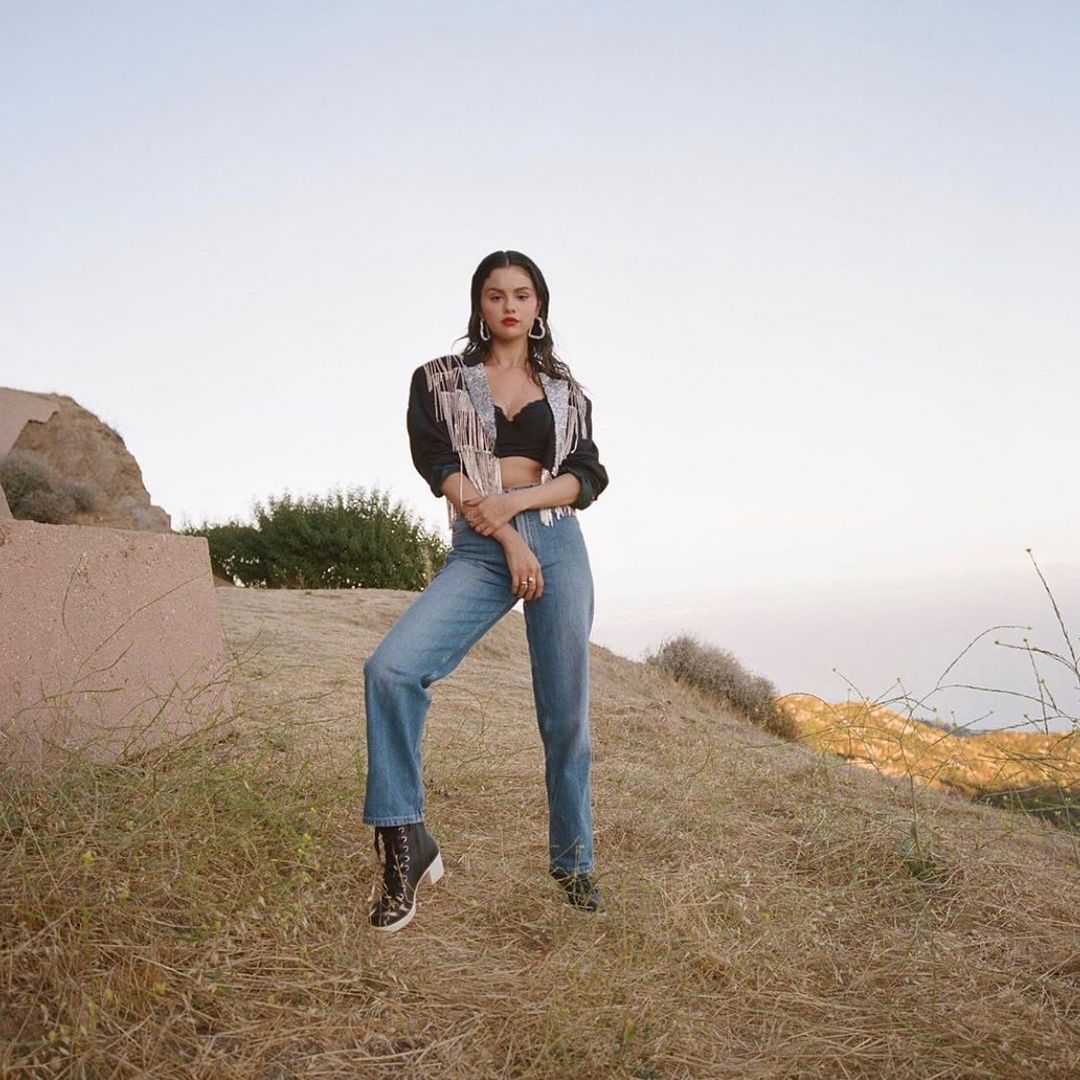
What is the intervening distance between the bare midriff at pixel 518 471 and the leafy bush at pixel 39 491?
10692 mm

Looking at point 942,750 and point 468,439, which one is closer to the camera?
point 468,439

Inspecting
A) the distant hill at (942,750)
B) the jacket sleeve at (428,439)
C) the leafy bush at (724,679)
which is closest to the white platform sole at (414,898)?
the jacket sleeve at (428,439)

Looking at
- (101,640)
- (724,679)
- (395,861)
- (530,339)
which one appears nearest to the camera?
(395,861)

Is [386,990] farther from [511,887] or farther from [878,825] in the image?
[878,825]

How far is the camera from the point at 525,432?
322 cm

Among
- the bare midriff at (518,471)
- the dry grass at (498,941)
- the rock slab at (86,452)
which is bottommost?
the dry grass at (498,941)

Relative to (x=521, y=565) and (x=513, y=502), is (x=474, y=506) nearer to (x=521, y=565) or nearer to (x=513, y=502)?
(x=513, y=502)

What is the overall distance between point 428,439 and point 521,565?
49 centimetres

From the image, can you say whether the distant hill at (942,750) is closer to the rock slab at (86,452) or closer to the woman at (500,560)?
the woman at (500,560)

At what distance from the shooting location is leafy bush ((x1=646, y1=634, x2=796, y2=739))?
1060cm

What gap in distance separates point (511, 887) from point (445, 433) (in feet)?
4.80

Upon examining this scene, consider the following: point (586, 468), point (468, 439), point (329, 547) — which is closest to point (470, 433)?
point (468, 439)

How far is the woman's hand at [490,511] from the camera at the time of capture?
9.93 feet

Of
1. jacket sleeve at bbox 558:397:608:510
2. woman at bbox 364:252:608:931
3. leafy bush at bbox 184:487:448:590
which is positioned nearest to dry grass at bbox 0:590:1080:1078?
woman at bbox 364:252:608:931
